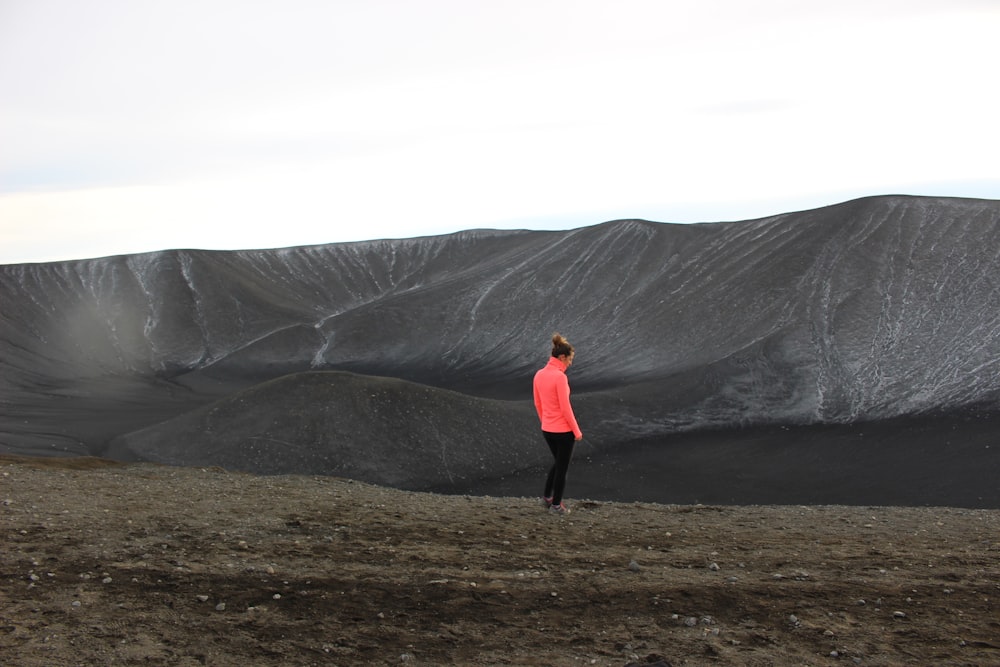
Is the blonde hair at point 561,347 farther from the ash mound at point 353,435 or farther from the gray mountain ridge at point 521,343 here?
the ash mound at point 353,435

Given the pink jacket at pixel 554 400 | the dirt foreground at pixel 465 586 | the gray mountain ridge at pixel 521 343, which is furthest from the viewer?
the gray mountain ridge at pixel 521 343

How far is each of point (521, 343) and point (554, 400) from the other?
136 ft

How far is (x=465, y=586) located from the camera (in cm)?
857

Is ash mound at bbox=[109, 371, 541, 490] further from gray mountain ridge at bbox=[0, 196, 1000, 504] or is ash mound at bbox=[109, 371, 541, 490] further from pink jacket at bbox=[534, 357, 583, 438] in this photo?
pink jacket at bbox=[534, 357, 583, 438]

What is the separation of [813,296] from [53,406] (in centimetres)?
3136

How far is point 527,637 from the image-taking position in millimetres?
7484

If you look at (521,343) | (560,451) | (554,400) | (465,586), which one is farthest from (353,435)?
(521,343)

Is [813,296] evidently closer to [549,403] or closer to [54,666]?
[549,403]

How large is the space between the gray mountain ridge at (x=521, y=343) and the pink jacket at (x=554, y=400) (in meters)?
13.9

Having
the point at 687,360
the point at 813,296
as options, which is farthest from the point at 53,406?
the point at 813,296

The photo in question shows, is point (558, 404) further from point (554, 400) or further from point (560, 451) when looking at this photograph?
point (560, 451)

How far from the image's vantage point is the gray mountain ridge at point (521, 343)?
29.9 meters

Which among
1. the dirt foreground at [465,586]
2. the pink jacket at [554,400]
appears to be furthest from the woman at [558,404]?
the dirt foreground at [465,586]

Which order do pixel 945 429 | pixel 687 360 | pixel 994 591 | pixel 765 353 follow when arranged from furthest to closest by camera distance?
pixel 687 360 < pixel 765 353 < pixel 945 429 < pixel 994 591
